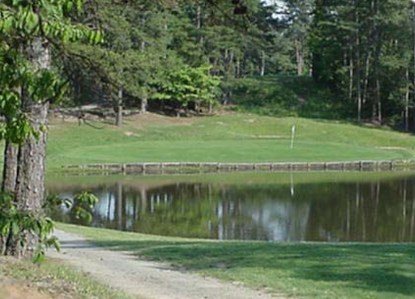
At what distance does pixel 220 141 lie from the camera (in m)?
51.7

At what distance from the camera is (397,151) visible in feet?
166

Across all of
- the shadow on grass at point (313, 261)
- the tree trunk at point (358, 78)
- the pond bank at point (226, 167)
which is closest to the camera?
the shadow on grass at point (313, 261)

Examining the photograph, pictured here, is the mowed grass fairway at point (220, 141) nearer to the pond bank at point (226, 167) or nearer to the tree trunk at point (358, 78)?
the pond bank at point (226, 167)

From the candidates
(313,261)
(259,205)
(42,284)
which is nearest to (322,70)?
(259,205)

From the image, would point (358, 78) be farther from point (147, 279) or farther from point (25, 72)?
point (25, 72)

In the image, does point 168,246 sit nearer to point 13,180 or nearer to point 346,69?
point 13,180

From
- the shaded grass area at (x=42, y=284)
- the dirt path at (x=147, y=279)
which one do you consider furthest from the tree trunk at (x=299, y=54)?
the shaded grass area at (x=42, y=284)

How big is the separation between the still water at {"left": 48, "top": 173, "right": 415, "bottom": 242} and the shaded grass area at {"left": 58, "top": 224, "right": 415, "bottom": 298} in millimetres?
7467

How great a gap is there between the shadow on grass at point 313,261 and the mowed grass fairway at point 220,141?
84.3 ft

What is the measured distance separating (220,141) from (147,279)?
4053 cm

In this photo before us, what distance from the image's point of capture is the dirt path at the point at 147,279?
10227 millimetres

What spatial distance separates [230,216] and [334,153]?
72.2 ft

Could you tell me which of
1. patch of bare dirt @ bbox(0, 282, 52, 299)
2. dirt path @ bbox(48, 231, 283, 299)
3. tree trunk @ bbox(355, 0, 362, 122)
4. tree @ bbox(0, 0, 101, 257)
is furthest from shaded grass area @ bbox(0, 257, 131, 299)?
tree trunk @ bbox(355, 0, 362, 122)

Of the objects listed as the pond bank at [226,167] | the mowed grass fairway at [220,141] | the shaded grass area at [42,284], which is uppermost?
the mowed grass fairway at [220,141]
